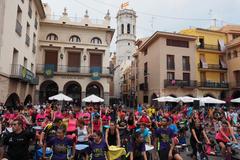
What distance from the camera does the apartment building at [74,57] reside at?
25.0m

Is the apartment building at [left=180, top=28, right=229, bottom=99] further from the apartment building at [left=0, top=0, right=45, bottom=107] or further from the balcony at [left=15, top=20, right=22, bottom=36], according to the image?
the balcony at [left=15, top=20, right=22, bottom=36]

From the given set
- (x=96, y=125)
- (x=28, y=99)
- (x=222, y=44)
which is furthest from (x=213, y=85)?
(x=96, y=125)

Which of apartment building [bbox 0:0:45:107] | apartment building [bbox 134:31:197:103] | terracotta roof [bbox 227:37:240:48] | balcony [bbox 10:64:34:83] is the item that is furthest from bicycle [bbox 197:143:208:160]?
terracotta roof [bbox 227:37:240:48]

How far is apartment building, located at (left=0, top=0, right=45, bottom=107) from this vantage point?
13797 mm

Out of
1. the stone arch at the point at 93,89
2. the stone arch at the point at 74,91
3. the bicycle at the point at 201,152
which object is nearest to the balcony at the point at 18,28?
the stone arch at the point at 74,91

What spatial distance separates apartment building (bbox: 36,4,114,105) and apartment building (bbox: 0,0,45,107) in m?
3.45

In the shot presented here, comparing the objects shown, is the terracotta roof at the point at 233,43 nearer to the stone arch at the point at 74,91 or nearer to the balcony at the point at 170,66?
the balcony at the point at 170,66

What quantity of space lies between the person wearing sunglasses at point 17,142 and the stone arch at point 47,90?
21949 millimetres

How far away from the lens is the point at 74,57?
26.2 m

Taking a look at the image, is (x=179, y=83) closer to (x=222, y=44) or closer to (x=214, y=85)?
(x=214, y=85)

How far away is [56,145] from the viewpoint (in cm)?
454

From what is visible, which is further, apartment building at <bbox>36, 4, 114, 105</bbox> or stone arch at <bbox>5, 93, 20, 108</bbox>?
apartment building at <bbox>36, 4, 114, 105</bbox>

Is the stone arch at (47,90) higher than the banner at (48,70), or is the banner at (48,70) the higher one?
the banner at (48,70)

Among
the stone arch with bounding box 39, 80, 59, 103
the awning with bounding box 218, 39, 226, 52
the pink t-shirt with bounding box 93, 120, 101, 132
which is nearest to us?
the pink t-shirt with bounding box 93, 120, 101, 132
